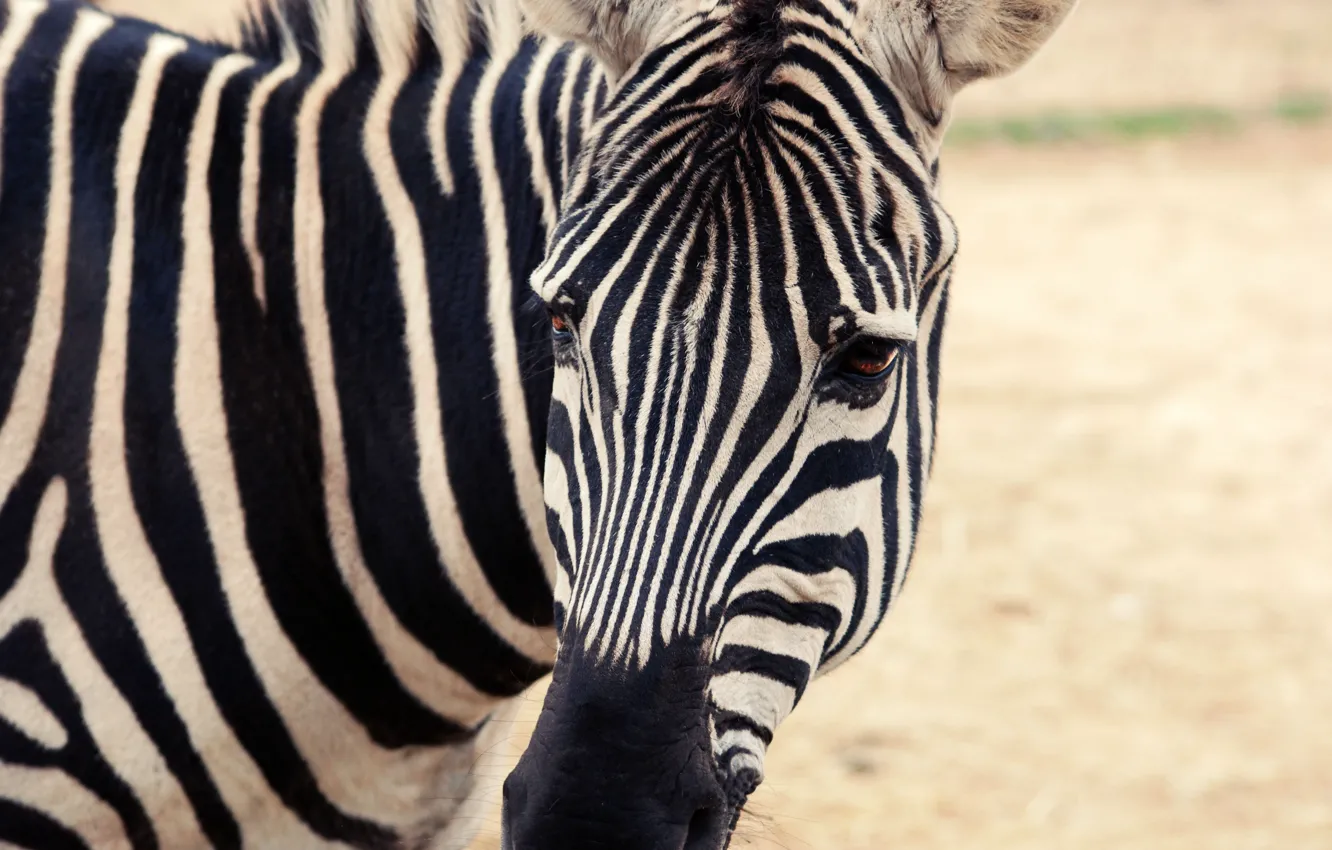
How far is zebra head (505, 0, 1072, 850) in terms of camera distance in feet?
Result: 7.02

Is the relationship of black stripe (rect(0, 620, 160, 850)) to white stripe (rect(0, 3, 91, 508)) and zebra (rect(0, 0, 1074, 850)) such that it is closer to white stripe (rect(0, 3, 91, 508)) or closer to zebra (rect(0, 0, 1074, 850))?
zebra (rect(0, 0, 1074, 850))

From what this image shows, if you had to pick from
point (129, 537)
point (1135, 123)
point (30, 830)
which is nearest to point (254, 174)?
point (129, 537)

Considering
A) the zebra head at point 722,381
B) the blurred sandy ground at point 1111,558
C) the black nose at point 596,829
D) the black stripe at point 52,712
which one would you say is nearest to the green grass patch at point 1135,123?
the blurred sandy ground at point 1111,558

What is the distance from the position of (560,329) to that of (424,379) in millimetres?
675

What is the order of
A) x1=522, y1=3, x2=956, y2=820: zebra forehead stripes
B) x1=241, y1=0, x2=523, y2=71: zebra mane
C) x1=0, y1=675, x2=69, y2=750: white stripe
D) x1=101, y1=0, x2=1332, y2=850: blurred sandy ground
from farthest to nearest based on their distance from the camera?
1. x1=101, y1=0, x2=1332, y2=850: blurred sandy ground
2. x1=241, y1=0, x2=523, y2=71: zebra mane
3. x1=0, y1=675, x2=69, y2=750: white stripe
4. x1=522, y1=3, x2=956, y2=820: zebra forehead stripes

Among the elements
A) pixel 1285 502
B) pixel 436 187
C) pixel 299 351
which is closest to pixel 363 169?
pixel 436 187

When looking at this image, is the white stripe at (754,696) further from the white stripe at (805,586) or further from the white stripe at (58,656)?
the white stripe at (58,656)

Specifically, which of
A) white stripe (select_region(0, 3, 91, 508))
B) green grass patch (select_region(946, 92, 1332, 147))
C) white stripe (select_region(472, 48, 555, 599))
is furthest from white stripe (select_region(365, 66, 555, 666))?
green grass patch (select_region(946, 92, 1332, 147))

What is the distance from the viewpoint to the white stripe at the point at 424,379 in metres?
2.96

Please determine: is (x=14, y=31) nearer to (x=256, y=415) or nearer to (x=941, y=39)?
(x=256, y=415)

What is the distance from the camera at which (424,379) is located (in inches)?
117

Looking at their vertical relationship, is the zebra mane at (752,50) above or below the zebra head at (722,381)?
above

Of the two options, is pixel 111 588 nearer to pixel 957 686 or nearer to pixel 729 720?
pixel 729 720

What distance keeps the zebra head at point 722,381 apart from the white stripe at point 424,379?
1.87 ft
